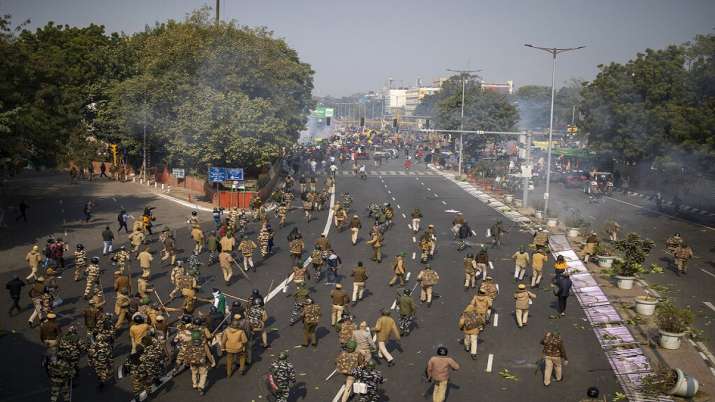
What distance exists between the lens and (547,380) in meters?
16.0

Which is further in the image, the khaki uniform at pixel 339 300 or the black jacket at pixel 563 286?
the black jacket at pixel 563 286

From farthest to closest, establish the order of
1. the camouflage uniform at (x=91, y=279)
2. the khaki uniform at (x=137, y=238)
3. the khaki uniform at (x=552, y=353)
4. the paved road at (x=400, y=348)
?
the khaki uniform at (x=137, y=238) < the camouflage uniform at (x=91, y=279) < the khaki uniform at (x=552, y=353) < the paved road at (x=400, y=348)

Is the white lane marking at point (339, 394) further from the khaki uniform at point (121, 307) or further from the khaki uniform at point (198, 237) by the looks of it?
the khaki uniform at point (198, 237)

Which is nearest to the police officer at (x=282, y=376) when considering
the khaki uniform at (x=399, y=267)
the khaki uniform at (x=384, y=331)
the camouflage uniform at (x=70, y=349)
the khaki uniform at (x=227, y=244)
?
the khaki uniform at (x=384, y=331)

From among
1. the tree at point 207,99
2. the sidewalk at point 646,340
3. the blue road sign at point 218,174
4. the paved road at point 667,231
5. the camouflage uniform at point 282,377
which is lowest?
Answer: the sidewalk at point 646,340

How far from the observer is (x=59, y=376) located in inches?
567

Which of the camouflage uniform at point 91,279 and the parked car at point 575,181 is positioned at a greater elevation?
the parked car at point 575,181

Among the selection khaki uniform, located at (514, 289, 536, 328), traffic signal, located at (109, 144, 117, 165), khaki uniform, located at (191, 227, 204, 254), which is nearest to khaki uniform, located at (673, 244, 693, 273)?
khaki uniform, located at (514, 289, 536, 328)

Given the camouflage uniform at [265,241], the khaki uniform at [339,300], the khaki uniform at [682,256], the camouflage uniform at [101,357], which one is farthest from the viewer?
the camouflage uniform at [265,241]

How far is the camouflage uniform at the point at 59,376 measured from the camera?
1439 centimetres

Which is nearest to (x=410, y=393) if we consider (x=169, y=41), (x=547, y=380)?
(x=547, y=380)

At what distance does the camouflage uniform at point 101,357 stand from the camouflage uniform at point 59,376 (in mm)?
693

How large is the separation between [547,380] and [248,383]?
675 centimetres

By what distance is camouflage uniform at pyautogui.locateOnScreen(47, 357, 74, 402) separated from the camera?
14.4 meters
